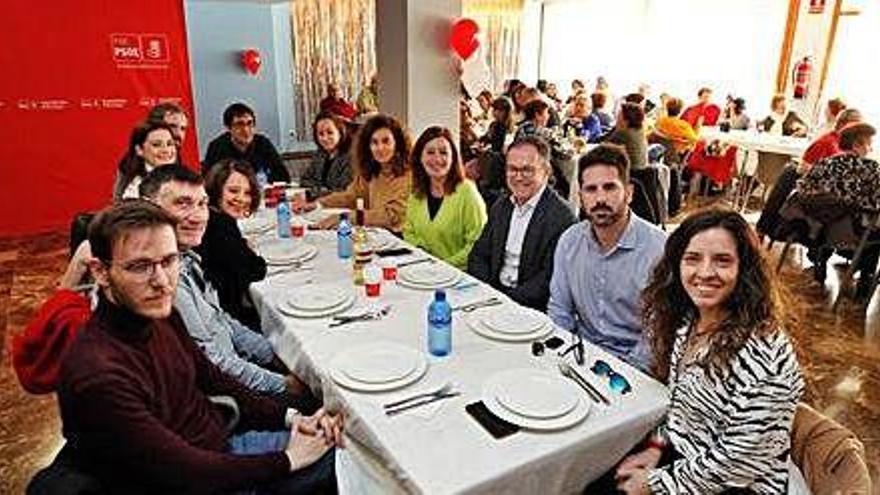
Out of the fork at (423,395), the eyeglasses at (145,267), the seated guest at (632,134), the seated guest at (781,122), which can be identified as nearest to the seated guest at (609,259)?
the fork at (423,395)

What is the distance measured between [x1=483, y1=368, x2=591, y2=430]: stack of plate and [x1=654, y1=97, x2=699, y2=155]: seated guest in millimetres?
5261

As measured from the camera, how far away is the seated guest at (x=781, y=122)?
20.2 ft

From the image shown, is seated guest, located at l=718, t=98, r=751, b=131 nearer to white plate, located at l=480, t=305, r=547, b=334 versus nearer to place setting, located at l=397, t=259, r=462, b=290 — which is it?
place setting, located at l=397, t=259, r=462, b=290

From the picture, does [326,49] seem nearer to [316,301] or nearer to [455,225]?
[455,225]

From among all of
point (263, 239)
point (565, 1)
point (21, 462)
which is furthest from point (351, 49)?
point (21, 462)

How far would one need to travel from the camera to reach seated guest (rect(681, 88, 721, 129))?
7086 millimetres

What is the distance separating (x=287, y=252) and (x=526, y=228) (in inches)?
38.5

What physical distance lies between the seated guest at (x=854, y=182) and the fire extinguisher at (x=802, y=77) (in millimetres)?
3404

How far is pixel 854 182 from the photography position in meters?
3.47

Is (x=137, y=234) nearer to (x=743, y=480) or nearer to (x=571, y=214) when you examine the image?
(x=743, y=480)

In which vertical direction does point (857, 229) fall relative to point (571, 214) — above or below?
below

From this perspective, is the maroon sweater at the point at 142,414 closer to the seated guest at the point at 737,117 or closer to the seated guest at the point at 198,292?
the seated guest at the point at 198,292

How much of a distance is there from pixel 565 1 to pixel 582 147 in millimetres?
4825

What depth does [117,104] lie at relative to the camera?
4.84m
